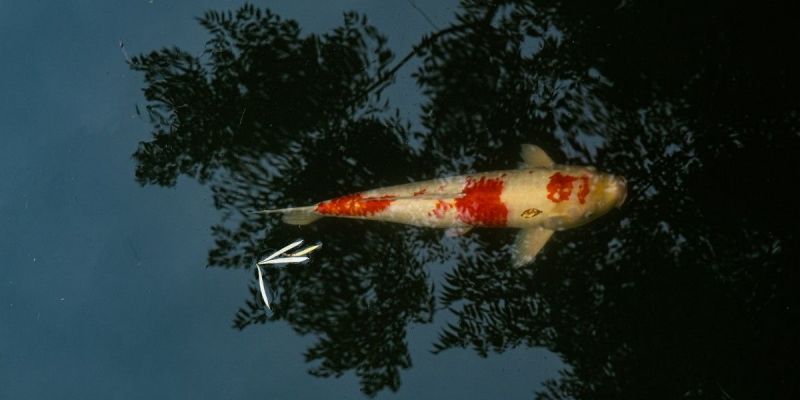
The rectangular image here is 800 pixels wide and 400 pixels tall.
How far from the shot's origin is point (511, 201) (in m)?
3.60

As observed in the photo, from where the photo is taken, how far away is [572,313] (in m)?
3.90

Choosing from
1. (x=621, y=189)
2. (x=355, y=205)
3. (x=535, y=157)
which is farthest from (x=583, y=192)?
(x=355, y=205)

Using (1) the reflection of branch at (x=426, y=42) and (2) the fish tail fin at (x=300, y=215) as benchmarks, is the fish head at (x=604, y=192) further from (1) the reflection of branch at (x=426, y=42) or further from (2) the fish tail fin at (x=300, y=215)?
(2) the fish tail fin at (x=300, y=215)

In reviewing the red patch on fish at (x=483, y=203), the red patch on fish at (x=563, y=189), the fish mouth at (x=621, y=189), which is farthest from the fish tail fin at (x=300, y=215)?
the fish mouth at (x=621, y=189)

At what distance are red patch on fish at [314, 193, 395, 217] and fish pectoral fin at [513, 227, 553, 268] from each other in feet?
2.71

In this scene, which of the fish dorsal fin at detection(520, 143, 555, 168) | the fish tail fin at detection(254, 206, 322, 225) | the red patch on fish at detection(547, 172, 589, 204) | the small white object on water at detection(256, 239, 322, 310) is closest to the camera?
the red patch on fish at detection(547, 172, 589, 204)

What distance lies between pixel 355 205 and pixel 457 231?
2.19 ft

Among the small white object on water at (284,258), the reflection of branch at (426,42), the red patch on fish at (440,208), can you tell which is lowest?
the red patch on fish at (440,208)

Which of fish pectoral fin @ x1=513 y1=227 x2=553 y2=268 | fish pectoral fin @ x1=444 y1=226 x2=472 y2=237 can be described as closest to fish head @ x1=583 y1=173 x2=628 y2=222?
fish pectoral fin @ x1=513 y1=227 x2=553 y2=268

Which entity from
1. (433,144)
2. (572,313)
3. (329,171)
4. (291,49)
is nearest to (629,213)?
(572,313)

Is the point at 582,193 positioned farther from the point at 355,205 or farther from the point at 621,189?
the point at 355,205

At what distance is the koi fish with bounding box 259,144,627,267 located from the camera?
3611 millimetres

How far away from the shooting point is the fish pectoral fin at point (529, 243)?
149 inches

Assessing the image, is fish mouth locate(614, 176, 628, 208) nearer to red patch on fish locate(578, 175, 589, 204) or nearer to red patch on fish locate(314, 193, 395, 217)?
red patch on fish locate(578, 175, 589, 204)
